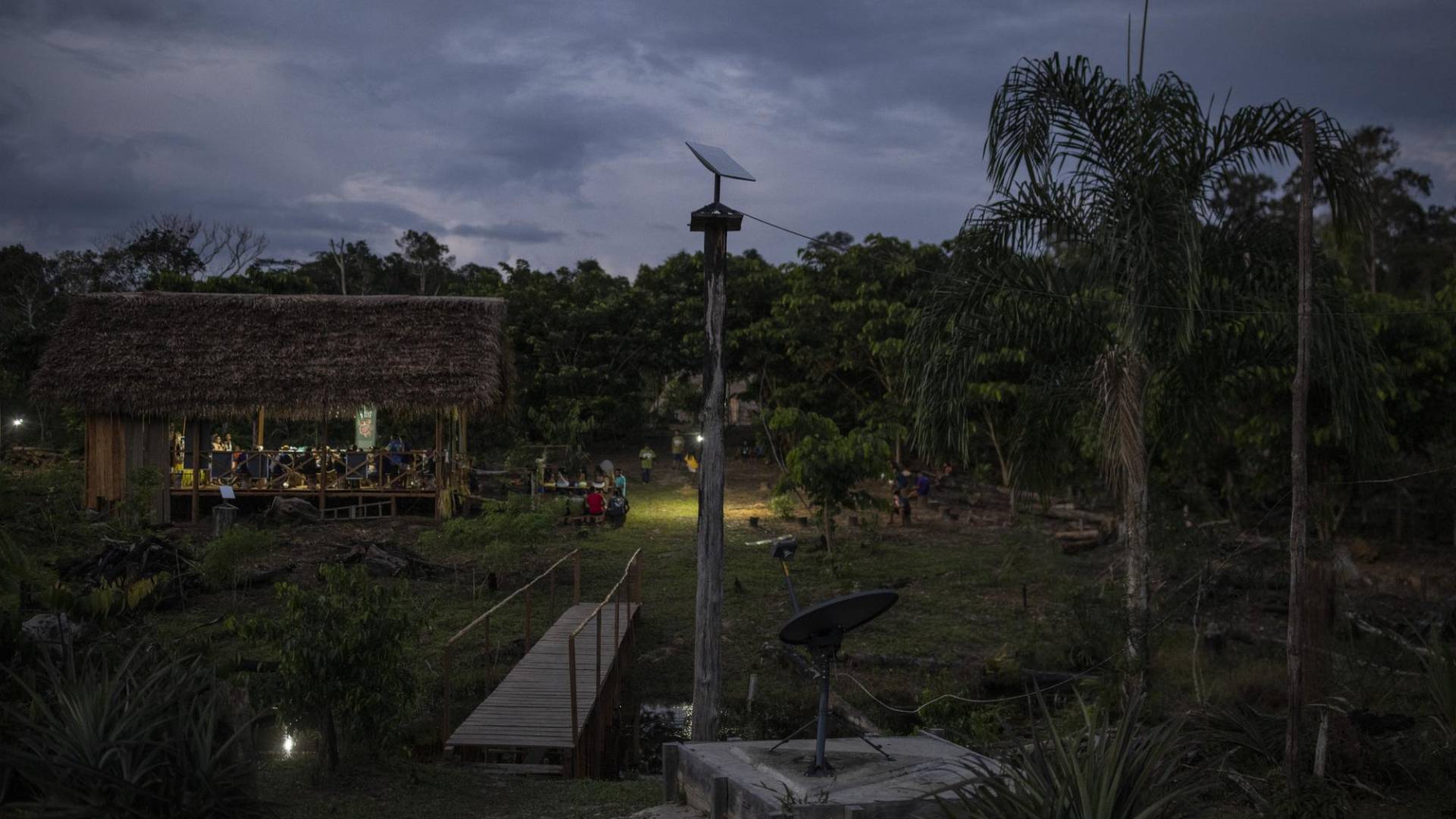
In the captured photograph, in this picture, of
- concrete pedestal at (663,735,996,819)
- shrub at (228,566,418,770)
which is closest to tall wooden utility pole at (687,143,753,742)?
concrete pedestal at (663,735,996,819)

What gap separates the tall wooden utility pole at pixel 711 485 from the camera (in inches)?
348

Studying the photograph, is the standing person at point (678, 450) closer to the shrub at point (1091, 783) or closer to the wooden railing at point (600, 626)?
the wooden railing at point (600, 626)

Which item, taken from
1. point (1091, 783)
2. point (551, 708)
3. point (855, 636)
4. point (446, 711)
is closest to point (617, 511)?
point (855, 636)

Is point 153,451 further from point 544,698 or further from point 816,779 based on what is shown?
point 816,779

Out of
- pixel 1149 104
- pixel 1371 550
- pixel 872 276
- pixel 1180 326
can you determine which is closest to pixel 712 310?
pixel 1180 326

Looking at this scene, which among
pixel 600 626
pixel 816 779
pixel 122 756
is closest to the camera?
pixel 122 756

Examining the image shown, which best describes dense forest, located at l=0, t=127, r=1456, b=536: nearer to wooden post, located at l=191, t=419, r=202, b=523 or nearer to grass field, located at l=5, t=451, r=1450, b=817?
grass field, located at l=5, t=451, r=1450, b=817

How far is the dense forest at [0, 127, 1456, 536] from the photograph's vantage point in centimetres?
1120

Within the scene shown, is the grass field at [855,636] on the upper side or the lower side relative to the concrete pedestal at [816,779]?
lower

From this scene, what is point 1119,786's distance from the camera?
4707mm

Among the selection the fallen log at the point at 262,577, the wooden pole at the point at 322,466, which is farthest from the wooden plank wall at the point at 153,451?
the fallen log at the point at 262,577

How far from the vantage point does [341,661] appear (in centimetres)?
768

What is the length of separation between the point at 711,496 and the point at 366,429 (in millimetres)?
15445

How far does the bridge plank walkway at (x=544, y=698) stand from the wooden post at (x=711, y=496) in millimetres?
1239
